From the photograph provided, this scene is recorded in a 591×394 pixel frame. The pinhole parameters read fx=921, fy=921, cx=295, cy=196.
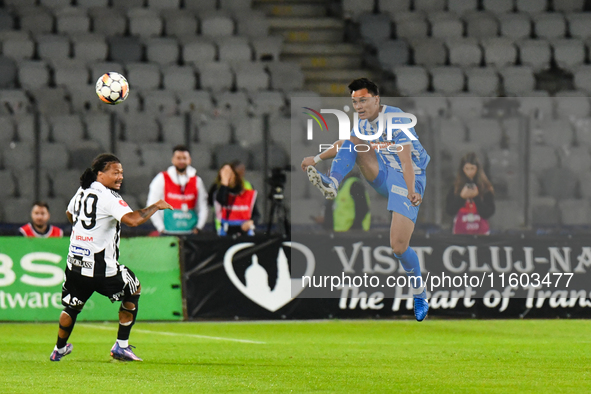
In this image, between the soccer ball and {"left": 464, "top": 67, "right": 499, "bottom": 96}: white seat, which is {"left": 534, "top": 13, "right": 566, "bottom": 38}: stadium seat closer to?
{"left": 464, "top": 67, "right": 499, "bottom": 96}: white seat

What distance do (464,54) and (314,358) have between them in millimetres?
11382

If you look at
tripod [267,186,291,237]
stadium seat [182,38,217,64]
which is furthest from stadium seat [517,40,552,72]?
tripod [267,186,291,237]

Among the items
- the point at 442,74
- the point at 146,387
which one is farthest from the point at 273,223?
the point at 146,387

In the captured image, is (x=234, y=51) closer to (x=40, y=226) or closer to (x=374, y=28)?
(x=374, y=28)

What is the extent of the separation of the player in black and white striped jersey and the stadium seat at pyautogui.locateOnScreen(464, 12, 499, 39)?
496 inches

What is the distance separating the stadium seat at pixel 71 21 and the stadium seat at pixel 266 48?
334cm

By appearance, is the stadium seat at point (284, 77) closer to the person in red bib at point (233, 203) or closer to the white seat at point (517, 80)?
the white seat at point (517, 80)

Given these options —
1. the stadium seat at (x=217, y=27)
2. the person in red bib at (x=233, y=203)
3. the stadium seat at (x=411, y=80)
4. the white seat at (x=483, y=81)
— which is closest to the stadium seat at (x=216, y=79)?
the stadium seat at (x=217, y=27)

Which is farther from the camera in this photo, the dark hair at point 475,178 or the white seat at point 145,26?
the white seat at point 145,26

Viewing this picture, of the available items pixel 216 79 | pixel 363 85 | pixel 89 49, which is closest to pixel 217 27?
pixel 216 79

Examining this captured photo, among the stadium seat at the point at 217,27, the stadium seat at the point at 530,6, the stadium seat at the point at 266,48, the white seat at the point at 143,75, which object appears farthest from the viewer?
the stadium seat at the point at 530,6

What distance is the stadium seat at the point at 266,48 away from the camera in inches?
725

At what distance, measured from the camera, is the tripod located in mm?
13258

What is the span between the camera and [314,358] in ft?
28.1
